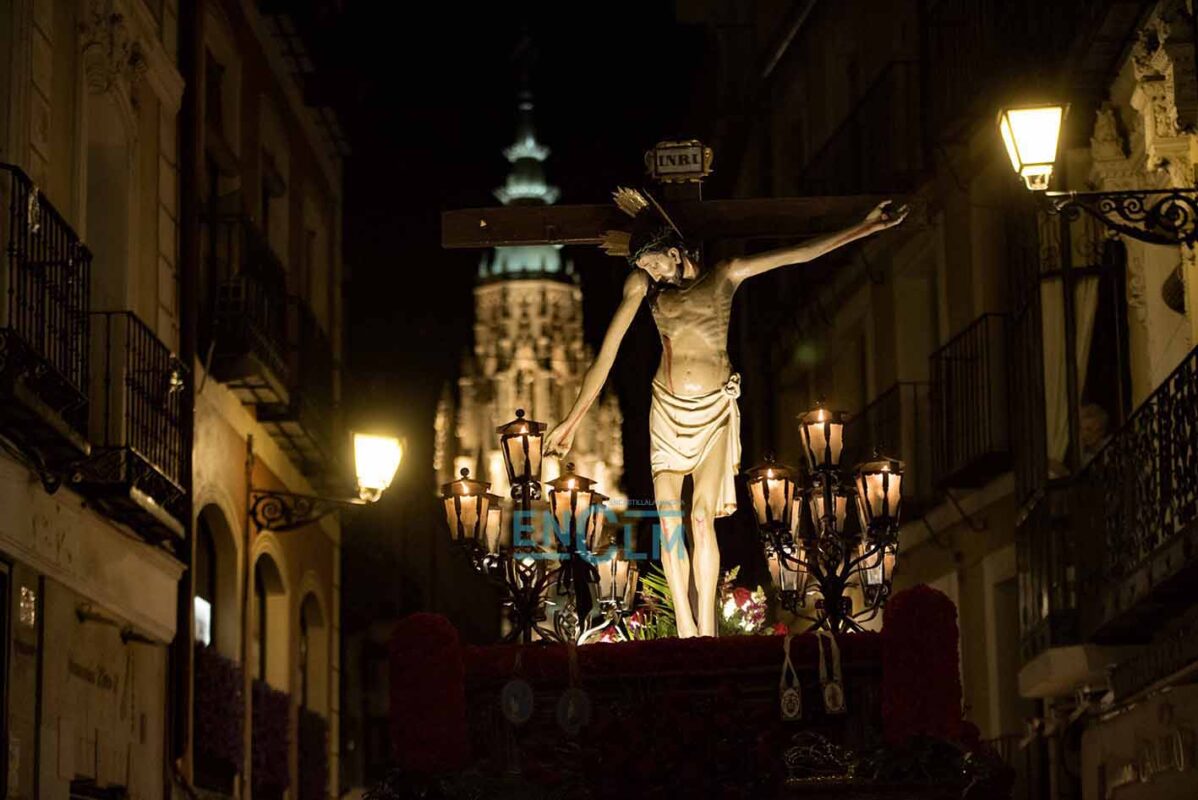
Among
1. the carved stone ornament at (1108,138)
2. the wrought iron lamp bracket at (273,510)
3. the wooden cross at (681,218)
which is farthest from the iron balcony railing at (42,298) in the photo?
the carved stone ornament at (1108,138)

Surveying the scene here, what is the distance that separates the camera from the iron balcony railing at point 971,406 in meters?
22.1

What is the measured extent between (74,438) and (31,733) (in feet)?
6.40

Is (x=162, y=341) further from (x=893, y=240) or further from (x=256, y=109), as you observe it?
(x=893, y=240)

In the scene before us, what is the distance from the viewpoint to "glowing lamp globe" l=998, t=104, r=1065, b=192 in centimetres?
1519

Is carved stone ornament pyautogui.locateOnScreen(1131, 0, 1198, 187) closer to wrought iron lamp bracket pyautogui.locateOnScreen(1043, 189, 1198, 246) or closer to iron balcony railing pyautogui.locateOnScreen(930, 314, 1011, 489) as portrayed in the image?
wrought iron lamp bracket pyautogui.locateOnScreen(1043, 189, 1198, 246)

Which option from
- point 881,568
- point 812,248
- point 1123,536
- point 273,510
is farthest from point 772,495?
point 273,510

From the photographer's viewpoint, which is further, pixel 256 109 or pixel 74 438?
pixel 256 109

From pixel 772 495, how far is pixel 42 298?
16.5 ft

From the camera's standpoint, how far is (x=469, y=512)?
45.3ft

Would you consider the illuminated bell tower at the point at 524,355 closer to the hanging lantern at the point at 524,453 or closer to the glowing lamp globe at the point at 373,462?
the glowing lamp globe at the point at 373,462

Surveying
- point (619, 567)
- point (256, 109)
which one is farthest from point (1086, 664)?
point (256, 109)

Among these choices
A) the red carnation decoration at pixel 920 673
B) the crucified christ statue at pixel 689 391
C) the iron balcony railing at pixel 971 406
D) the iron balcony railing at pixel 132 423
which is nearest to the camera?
the red carnation decoration at pixel 920 673

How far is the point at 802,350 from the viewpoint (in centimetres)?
3041

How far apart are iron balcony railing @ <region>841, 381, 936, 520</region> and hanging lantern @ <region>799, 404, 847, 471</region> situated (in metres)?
9.92
